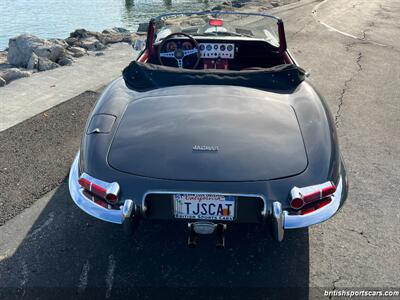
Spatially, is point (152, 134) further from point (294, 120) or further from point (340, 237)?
point (340, 237)

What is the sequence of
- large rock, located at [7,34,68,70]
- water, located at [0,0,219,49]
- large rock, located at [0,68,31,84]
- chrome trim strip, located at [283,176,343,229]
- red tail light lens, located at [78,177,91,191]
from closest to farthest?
chrome trim strip, located at [283,176,343,229], red tail light lens, located at [78,177,91,191], large rock, located at [0,68,31,84], large rock, located at [7,34,68,70], water, located at [0,0,219,49]

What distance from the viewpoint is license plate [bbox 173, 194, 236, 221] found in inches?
106

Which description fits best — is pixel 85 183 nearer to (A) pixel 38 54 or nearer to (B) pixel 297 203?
(B) pixel 297 203

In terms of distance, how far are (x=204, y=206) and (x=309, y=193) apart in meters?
0.73

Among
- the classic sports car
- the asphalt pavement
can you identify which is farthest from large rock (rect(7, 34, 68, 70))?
the classic sports car

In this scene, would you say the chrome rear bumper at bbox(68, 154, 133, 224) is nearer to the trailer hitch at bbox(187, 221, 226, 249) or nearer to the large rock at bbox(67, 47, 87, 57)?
the trailer hitch at bbox(187, 221, 226, 249)

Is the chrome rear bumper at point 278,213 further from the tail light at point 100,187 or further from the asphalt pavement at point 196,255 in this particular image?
the asphalt pavement at point 196,255

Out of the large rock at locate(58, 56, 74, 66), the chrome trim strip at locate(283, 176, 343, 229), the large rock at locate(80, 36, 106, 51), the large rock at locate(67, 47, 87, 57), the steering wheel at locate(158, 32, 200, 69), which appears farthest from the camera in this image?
the large rock at locate(80, 36, 106, 51)

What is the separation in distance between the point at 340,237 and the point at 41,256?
2.63m

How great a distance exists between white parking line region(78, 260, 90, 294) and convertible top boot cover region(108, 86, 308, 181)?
3.09 feet

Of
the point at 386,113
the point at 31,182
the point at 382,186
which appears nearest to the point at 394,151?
the point at 382,186

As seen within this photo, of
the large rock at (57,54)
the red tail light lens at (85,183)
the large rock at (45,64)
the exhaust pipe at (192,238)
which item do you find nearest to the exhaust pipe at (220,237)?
the exhaust pipe at (192,238)

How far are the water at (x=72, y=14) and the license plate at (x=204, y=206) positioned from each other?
1743 cm

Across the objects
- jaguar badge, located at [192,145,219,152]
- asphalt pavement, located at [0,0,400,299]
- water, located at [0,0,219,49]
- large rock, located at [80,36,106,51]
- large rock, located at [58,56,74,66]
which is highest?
jaguar badge, located at [192,145,219,152]
